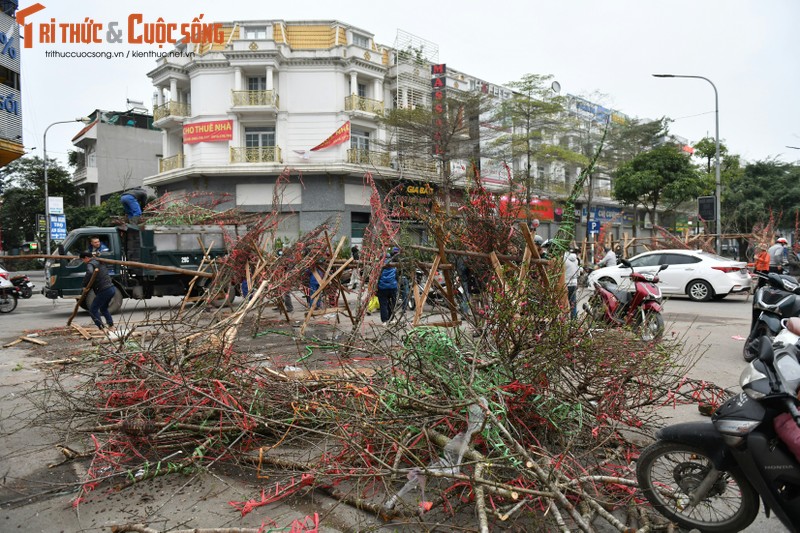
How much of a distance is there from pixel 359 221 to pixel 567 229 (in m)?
23.9

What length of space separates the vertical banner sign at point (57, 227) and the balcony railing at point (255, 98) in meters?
10.4

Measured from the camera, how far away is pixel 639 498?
→ 2.92 m

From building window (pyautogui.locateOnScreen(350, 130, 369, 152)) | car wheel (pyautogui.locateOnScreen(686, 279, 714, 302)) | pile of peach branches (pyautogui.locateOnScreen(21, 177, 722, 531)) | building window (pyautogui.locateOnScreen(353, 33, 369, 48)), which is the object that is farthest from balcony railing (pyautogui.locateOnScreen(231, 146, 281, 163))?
pile of peach branches (pyautogui.locateOnScreen(21, 177, 722, 531))

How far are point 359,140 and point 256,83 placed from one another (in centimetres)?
666

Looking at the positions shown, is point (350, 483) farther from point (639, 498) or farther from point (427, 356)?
point (639, 498)

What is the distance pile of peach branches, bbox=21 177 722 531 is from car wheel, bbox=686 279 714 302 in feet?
32.8

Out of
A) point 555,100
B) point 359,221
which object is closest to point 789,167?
point 555,100

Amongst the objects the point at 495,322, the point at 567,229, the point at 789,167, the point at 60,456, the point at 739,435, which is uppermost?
the point at 789,167

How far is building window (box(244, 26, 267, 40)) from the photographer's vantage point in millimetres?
28344

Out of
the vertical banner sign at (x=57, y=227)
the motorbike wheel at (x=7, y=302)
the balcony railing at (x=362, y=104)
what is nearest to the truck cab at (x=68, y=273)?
the motorbike wheel at (x=7, y=302)

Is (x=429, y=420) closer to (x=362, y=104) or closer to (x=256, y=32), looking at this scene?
(x=362, y=104)

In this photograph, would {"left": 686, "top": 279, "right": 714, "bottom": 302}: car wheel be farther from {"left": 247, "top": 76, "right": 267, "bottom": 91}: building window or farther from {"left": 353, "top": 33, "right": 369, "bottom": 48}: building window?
{"left": 247, "top": 76, "right": 267, "bottom": 91}: building window

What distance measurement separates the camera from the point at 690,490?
2783mm

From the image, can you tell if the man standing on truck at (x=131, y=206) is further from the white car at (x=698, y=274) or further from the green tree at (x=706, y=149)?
the green tree at (x=706, y=149)
